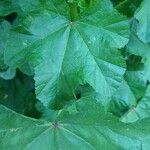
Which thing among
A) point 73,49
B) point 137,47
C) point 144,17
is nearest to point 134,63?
point 137,47

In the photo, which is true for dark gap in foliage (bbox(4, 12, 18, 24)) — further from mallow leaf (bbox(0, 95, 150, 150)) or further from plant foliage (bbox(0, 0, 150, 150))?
mallow leaf (bbox(0, 95, 150, 150))

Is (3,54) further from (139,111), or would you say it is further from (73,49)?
(139,111)

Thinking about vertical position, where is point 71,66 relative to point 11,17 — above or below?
above

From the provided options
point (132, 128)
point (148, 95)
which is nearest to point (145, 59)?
point (148, 95)

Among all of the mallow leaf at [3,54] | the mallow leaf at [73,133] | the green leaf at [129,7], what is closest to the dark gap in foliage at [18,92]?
the mallow leaf at [3,54]

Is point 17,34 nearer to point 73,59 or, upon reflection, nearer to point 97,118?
point 73,59
